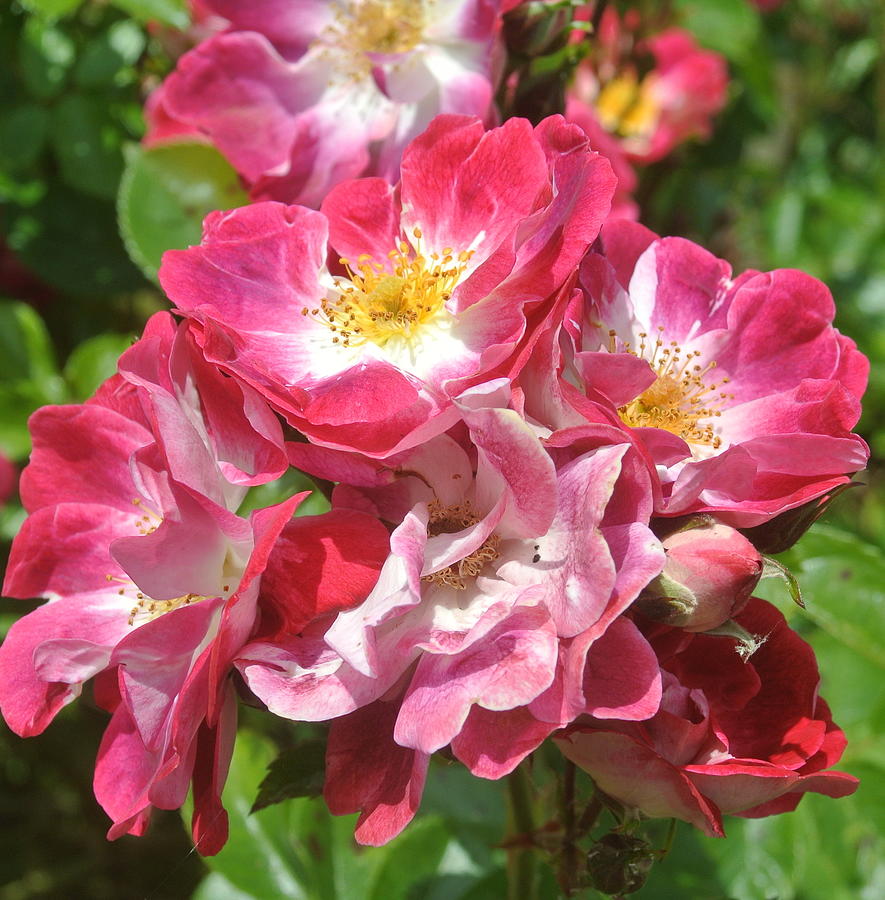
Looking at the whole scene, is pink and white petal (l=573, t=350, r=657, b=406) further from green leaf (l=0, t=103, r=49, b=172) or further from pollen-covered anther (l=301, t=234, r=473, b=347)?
green leaf (l=0, t=103, r=49, b=172)

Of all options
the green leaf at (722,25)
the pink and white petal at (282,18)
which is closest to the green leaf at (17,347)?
the pink and white petal at (282,18)

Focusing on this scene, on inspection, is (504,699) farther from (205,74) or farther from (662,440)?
(205,74)

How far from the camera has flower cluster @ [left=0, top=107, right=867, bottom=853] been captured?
0.71 m

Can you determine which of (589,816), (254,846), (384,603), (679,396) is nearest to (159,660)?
(384,603)

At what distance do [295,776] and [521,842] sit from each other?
22 cm

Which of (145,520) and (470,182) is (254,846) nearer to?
(145,520)

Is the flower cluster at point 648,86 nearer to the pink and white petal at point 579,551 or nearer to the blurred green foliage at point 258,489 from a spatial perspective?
the blurred green foliage at point 258,489

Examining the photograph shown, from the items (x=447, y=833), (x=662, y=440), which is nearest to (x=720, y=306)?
(x=662, y=440)

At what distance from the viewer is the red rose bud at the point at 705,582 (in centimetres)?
71

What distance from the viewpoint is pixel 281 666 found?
73cm

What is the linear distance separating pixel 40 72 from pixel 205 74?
477 mm

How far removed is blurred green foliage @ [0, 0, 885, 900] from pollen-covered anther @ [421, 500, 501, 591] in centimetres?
26

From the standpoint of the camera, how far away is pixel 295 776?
0.90 m

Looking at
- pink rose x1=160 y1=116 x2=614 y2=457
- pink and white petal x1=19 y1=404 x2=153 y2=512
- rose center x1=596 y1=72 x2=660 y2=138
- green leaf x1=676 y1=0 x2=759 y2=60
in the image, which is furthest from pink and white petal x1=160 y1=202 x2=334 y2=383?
green leaf x1=676 y1=0 x2=759 y2=60
